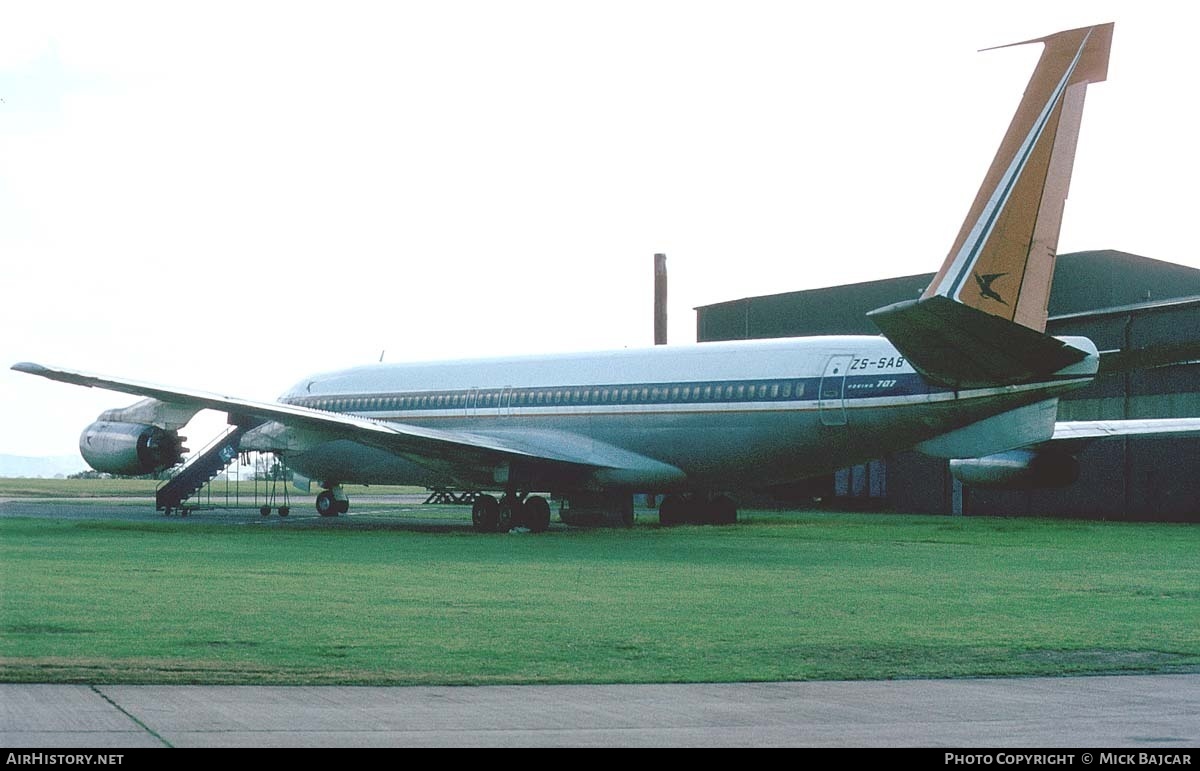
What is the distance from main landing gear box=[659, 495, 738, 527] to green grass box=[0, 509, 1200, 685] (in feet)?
26.9

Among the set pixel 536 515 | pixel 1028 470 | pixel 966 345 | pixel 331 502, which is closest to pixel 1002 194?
pixel 966 345

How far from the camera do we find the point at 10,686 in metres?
8.65

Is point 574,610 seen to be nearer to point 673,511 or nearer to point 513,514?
point 513,514

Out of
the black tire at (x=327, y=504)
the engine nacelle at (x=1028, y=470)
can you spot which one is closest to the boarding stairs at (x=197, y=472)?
the black tire at (x=327, y=504)

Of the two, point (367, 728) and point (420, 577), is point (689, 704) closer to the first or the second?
point (367, 728)

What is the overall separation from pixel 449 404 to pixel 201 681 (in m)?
25.6

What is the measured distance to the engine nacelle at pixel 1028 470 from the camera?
29844 mm

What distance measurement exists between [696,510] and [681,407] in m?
5.54

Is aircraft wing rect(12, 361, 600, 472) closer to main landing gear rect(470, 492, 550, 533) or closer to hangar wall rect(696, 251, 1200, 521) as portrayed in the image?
main landing gear rect(470, 492, 550, 533)

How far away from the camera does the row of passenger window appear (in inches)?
1120

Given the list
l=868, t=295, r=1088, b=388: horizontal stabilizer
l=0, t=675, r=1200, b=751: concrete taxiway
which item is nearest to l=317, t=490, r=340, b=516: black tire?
l=868, t=295, r=1088, b=388: horizontal stabilizer

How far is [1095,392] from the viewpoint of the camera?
44844mm

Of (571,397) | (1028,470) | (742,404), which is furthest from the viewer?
(571,397)
